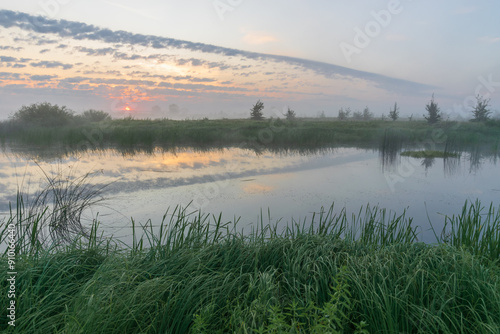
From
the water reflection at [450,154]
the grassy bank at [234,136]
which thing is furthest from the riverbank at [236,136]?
the water reflection at [450,154]

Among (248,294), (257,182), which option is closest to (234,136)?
(257,182)

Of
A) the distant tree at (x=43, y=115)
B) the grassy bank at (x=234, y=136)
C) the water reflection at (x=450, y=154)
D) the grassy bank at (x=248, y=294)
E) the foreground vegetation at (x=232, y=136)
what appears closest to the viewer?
the grassy bank at (x=248, y=294)

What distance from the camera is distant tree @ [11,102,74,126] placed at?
839 inches

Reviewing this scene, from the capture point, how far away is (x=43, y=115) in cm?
2211

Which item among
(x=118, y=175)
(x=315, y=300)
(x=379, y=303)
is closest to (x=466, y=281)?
(x=379, y=303)

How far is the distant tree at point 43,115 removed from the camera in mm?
21314

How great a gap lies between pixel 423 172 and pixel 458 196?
3.19 m

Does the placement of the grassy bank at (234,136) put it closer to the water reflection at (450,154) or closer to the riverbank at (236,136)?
the riverbank at (236,136)

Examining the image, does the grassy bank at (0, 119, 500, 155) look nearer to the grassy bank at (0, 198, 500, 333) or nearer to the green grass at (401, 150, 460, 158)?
the green grass at (401, 150, 460, 158)

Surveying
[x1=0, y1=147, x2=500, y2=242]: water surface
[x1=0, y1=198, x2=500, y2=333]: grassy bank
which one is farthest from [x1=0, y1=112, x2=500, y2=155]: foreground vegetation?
[x1=0, y1=198, x2=500, y2=333]: grassy bank

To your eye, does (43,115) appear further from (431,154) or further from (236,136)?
(431,154)

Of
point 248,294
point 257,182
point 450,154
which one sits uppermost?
point 248,294

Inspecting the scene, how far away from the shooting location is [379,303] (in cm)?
239

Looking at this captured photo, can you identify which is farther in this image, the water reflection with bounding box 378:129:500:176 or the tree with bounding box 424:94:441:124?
the tree with bounding box 424:94:441:124
